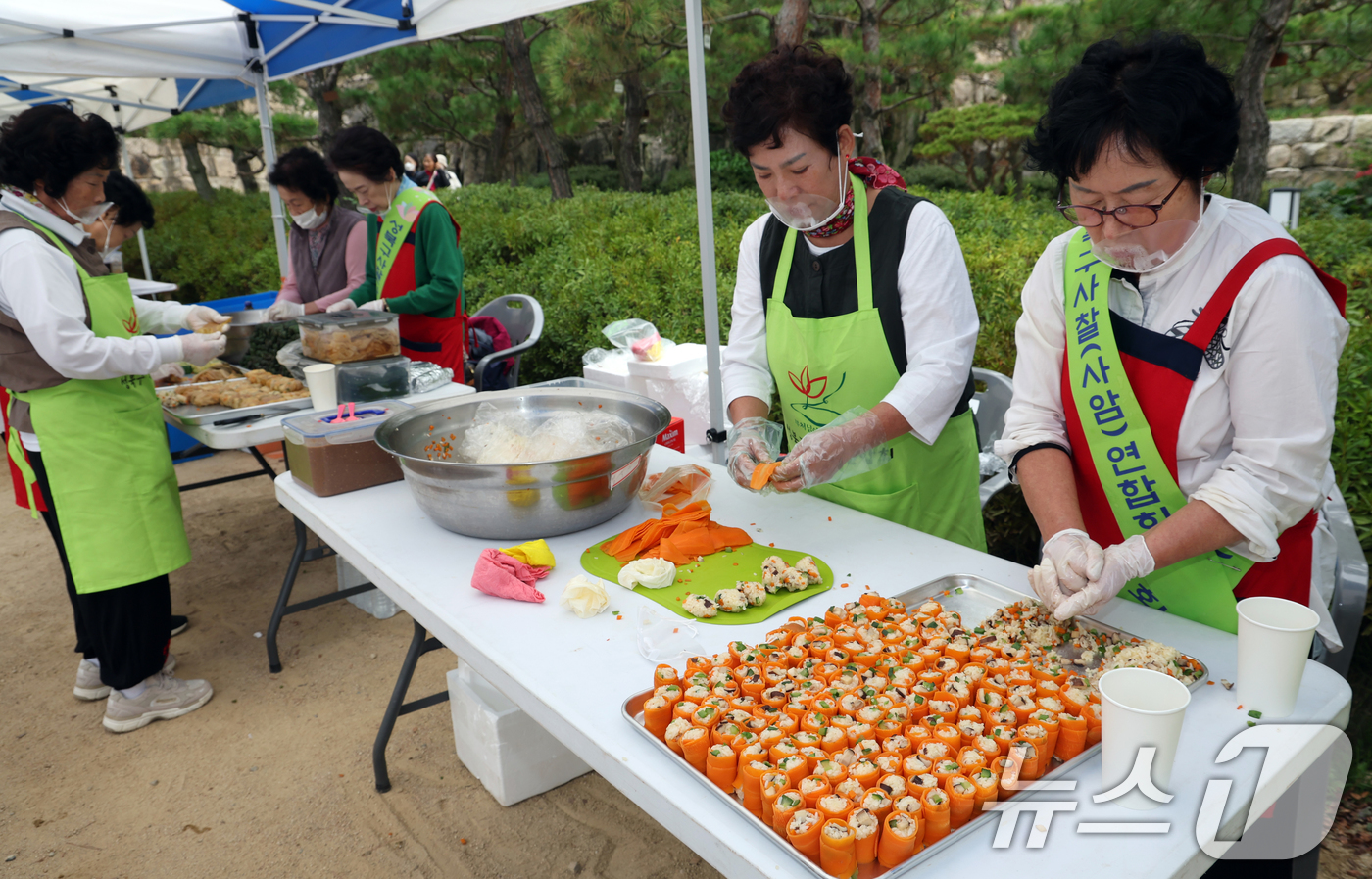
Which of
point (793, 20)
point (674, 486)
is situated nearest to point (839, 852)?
point (674, 486)

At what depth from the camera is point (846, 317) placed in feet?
6.88

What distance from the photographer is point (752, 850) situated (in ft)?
3.30

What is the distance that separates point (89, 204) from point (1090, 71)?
286 centimetres

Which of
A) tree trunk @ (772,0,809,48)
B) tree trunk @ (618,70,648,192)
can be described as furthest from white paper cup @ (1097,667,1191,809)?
tree trunk @ (618,70,648,192)

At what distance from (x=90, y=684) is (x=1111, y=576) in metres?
3.64

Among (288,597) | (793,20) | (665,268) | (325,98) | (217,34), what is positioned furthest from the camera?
(325,98)

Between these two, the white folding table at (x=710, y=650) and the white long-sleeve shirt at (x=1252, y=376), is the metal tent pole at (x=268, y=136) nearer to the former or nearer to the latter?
the white folding table at (x=710, y=650)

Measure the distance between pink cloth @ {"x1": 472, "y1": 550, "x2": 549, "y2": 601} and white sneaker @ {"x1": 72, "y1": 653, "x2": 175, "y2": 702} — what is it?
7.63 feet

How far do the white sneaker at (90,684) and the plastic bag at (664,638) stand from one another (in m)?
2.65

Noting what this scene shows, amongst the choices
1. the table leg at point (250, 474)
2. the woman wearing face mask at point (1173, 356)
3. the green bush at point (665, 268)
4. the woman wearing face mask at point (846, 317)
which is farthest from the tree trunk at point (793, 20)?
the woman wearing face mask at point (1173, 356)

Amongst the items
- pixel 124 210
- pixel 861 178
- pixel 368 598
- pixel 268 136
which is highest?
pixel 268 136

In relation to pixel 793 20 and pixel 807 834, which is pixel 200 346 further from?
pixel 793 20

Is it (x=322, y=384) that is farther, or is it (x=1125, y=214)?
(x=322, y=384)

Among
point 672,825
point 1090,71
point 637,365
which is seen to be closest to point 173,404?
point 637,365
